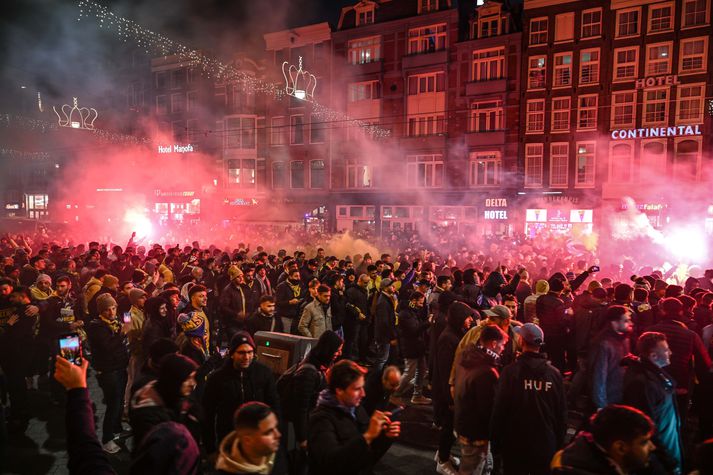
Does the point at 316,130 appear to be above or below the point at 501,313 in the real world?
above

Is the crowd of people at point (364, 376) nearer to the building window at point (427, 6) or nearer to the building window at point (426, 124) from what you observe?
the building window at point (426, 124)

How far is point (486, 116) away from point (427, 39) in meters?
6.28

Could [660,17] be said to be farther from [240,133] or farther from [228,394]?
[228,394]

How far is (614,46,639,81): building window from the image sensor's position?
25141mm

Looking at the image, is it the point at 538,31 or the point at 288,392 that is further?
the point at 538,31

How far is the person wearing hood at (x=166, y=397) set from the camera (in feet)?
9.98

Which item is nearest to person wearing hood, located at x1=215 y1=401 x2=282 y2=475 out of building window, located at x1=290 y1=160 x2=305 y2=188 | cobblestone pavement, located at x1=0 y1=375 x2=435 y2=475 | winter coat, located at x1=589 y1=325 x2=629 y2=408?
cobblestone pavement, located at x1=0 y1=375 x2=435 y2=475

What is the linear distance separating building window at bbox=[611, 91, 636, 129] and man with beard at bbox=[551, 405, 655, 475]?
27.3m

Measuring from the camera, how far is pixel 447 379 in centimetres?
536

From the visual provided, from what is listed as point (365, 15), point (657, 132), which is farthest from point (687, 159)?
point (365, 15)

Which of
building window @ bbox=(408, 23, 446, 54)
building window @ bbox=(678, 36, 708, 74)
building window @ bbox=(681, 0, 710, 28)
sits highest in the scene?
building window @ bbox=(408, 23, 446, 54)

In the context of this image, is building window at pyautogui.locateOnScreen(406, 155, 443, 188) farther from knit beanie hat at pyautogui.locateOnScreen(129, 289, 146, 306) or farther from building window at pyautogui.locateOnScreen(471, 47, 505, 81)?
knit beanie hat at pyautogui.locateOnScreen(129, 289, 146, 306)

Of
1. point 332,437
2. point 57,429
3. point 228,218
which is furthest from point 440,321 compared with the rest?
point 228,218

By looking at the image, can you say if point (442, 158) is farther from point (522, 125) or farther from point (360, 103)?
point (360, 103)
